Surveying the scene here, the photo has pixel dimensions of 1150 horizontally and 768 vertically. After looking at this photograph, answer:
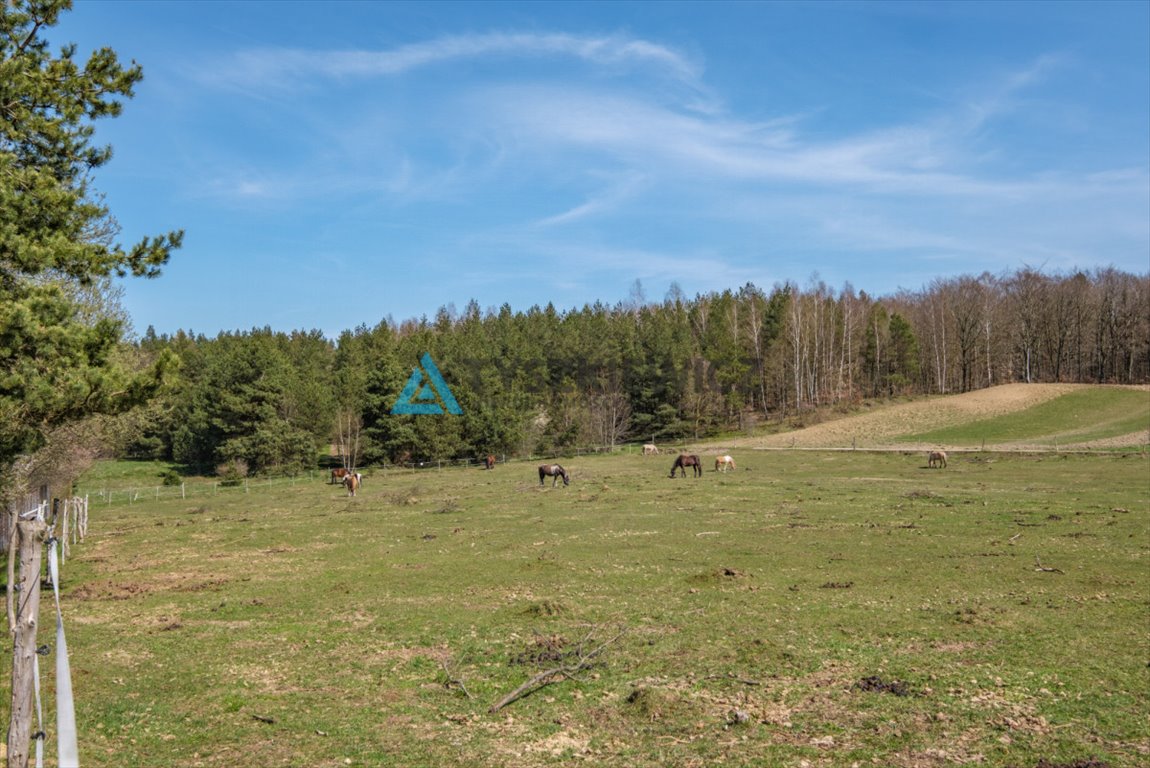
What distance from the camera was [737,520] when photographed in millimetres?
27250

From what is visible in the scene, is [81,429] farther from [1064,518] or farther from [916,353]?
[916,353]

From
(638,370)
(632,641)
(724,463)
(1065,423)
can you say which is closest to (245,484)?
(724,463)

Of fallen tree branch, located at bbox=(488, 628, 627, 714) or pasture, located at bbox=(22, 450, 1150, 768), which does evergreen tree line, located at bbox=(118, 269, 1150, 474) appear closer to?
pasture, located at bbox=(22, 450, 1150, 768)

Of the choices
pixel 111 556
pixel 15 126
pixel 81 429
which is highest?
pixel 15 126

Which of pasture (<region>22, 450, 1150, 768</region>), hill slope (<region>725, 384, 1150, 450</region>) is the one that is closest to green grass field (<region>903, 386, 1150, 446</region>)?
hill slope (<region>725, 384, 1150, 450</region>)

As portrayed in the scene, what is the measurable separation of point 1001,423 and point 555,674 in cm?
7399

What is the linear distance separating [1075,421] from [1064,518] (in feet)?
179

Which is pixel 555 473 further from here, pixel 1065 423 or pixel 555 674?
pixel 1065 423

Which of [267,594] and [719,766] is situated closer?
[719,766]

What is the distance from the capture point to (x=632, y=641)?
513 inches

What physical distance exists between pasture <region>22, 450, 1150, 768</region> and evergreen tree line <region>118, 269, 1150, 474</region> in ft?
150

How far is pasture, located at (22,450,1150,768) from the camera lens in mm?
9086

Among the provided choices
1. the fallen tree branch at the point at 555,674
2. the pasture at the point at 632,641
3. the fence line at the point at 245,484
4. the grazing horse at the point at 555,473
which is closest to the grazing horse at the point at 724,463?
the grazing horse at the point at 555,473

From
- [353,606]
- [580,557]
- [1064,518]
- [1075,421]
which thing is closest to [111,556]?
[353,606]
